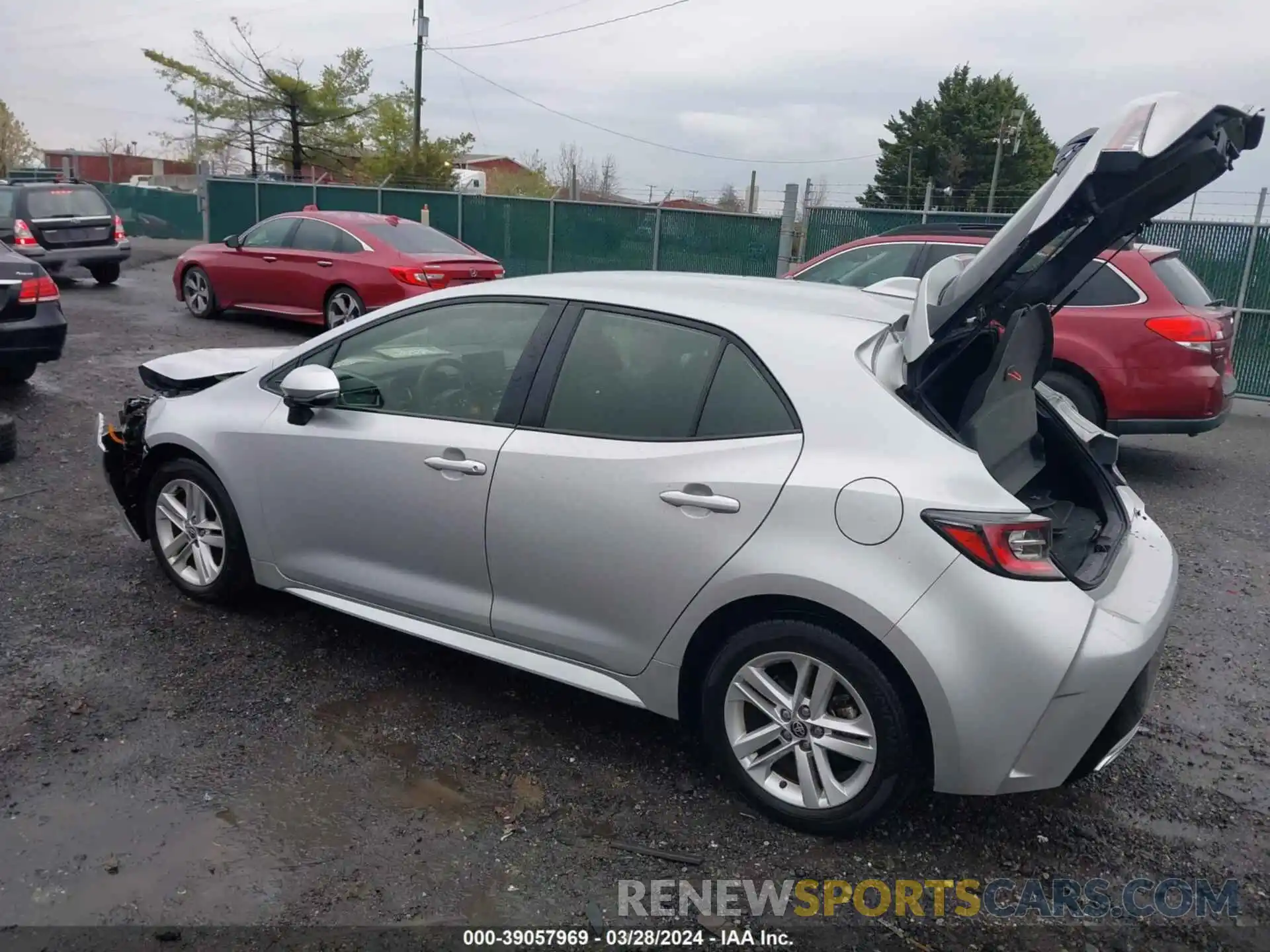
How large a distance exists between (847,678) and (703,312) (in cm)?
128

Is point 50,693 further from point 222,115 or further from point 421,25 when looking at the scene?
point 222,115

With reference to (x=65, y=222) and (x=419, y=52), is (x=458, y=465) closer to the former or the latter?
(x=65, y=222)

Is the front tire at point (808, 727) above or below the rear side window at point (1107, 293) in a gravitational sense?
below

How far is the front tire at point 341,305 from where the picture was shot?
1217 centimetres

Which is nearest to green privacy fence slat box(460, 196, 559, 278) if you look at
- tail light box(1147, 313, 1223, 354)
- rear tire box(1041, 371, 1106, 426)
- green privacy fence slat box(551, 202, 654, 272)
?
green privacy fence slat box(551, 202, 654, 272)

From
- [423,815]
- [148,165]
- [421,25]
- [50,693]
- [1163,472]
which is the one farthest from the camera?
[148,165]

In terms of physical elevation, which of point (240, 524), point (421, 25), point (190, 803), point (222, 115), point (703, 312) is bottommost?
point (190, 803)

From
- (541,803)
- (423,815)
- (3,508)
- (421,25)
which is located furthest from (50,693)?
(421,25)

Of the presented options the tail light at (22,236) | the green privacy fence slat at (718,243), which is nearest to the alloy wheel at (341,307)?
the green privacy fence slat at (718,243)

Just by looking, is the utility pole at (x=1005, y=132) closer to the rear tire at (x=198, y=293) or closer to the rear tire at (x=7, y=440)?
the rear tire at (x=198, y=293)

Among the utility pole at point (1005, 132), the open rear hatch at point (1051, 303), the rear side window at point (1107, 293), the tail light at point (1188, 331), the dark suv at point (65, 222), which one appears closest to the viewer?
the open rear hatch at point (1051, 303)

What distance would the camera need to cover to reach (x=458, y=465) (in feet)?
12.1

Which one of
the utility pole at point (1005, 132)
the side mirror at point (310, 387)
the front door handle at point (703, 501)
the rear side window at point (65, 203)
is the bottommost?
the front door handle at point (703, 501)

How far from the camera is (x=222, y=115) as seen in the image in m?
40.3
